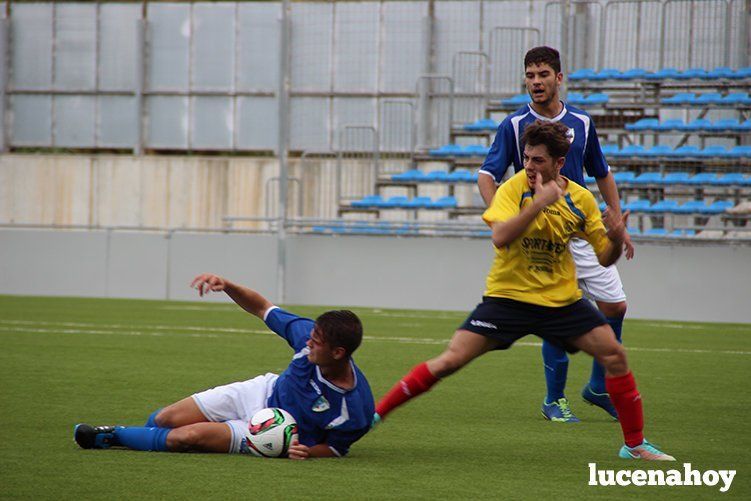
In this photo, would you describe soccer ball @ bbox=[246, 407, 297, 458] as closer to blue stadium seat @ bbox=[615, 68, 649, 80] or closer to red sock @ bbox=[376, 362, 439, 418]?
red sock @ bbox=[376, 362, 439, 418]

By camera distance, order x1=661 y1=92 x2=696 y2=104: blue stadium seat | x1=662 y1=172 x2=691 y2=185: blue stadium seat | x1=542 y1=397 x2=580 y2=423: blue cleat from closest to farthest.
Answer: x1=542 y1=397 x2=580 y2=423: blue cleat → x1=662 y1=172 x2=691 y2=185: blue stadium seat → x1=661 y1=92 x2=696 y2=104: blue stadium seat

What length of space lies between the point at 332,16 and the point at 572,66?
605cm

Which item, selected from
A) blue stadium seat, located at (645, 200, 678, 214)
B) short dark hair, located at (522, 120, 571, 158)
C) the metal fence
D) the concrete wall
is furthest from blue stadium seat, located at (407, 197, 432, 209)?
short dark hair, located at (522, 120, 571, 158)

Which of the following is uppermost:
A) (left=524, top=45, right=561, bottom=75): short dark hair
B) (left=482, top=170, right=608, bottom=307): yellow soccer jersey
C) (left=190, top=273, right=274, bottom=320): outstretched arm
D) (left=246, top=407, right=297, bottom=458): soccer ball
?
(left=524, top=45, right=561, bottom=75): short dark hair

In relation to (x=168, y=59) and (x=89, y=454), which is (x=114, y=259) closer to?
(x=168, y=59)

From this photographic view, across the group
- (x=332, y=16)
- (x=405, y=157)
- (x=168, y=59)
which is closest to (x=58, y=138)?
(x=168, y=59)

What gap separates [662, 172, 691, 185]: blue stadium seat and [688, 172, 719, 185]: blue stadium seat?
3.3 inches

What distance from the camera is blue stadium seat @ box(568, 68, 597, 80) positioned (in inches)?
808

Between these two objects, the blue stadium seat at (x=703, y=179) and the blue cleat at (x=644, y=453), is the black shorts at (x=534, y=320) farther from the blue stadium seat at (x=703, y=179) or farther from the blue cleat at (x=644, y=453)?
the blue stadium seat at (x=703, y=179)

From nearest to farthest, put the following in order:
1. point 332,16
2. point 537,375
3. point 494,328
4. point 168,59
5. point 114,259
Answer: point 494,328 → point 537,375 → point 114,259 → point 332,16 → point 168,59

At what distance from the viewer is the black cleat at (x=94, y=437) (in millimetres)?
5629

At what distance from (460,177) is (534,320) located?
14.7 m

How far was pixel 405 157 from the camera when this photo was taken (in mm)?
22812

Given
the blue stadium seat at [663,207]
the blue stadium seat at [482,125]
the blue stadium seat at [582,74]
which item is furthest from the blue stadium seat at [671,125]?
the blue stadium seat at [482,125]
